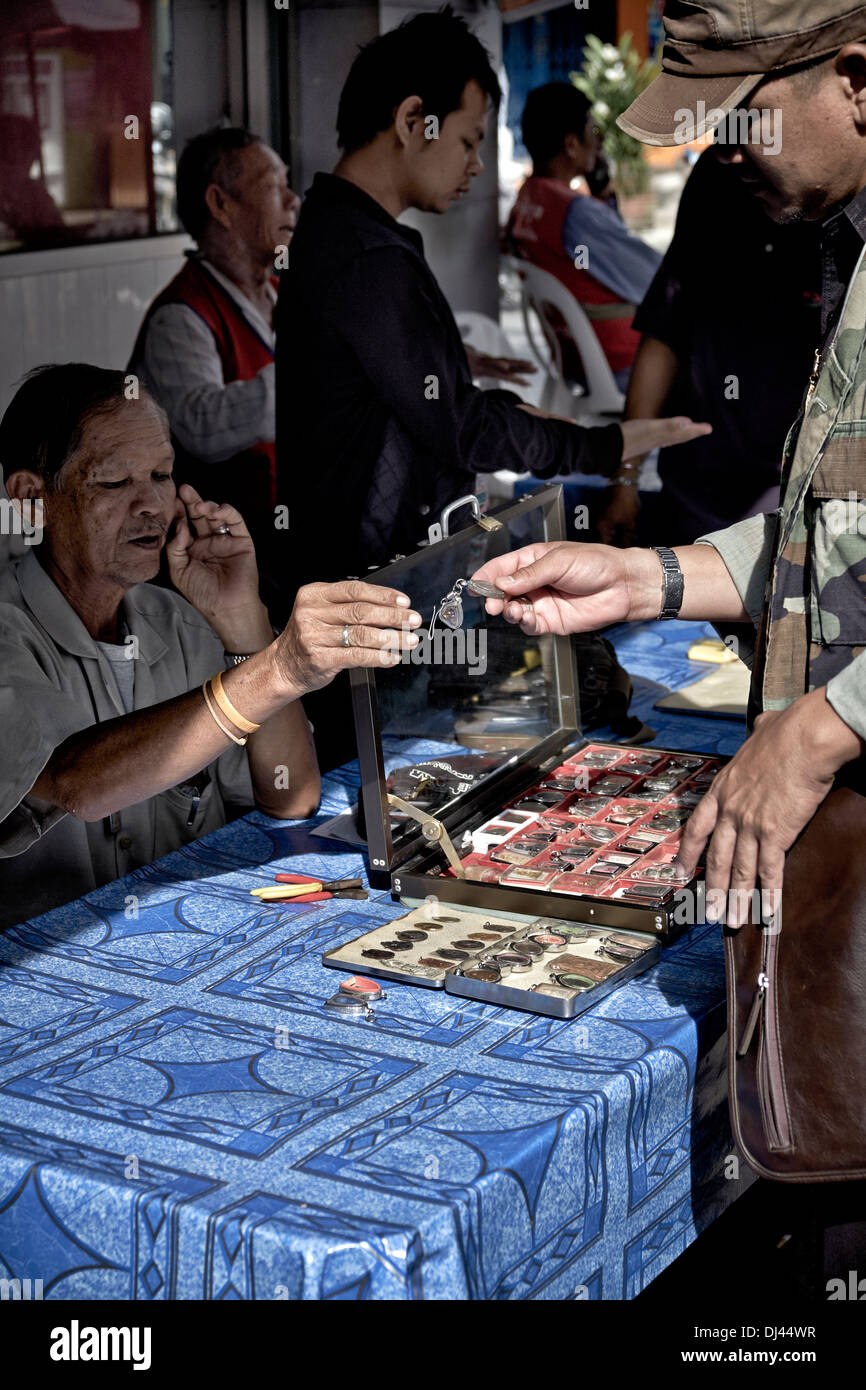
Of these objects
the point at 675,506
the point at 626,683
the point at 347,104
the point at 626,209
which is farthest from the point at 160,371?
the point at 626,209

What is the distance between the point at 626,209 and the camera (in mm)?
10414

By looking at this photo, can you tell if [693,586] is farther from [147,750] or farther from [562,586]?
[147,750]

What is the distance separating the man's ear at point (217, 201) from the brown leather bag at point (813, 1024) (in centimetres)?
317

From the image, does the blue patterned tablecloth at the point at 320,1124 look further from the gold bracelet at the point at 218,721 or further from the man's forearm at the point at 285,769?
the man's forearm at the point at 285,769

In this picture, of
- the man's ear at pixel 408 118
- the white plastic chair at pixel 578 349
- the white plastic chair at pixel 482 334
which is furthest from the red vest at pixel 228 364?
the white plastic chair at pixel 578 349

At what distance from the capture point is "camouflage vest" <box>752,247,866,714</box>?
1485mm

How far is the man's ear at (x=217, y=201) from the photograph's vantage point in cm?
412

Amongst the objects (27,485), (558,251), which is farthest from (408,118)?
(558,251)

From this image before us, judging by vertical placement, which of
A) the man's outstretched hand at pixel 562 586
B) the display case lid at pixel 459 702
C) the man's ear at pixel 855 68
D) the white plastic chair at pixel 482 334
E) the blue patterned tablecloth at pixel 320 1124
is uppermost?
the man's ear at pixel 855 68

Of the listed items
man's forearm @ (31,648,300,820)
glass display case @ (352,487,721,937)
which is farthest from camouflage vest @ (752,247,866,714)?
man's forearm @ (31,648,300,820)

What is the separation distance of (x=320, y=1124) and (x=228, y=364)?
303 cm

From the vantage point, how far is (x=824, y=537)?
1.51 m

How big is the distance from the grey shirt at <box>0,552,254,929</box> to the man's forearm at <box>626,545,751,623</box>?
76 centimetres
